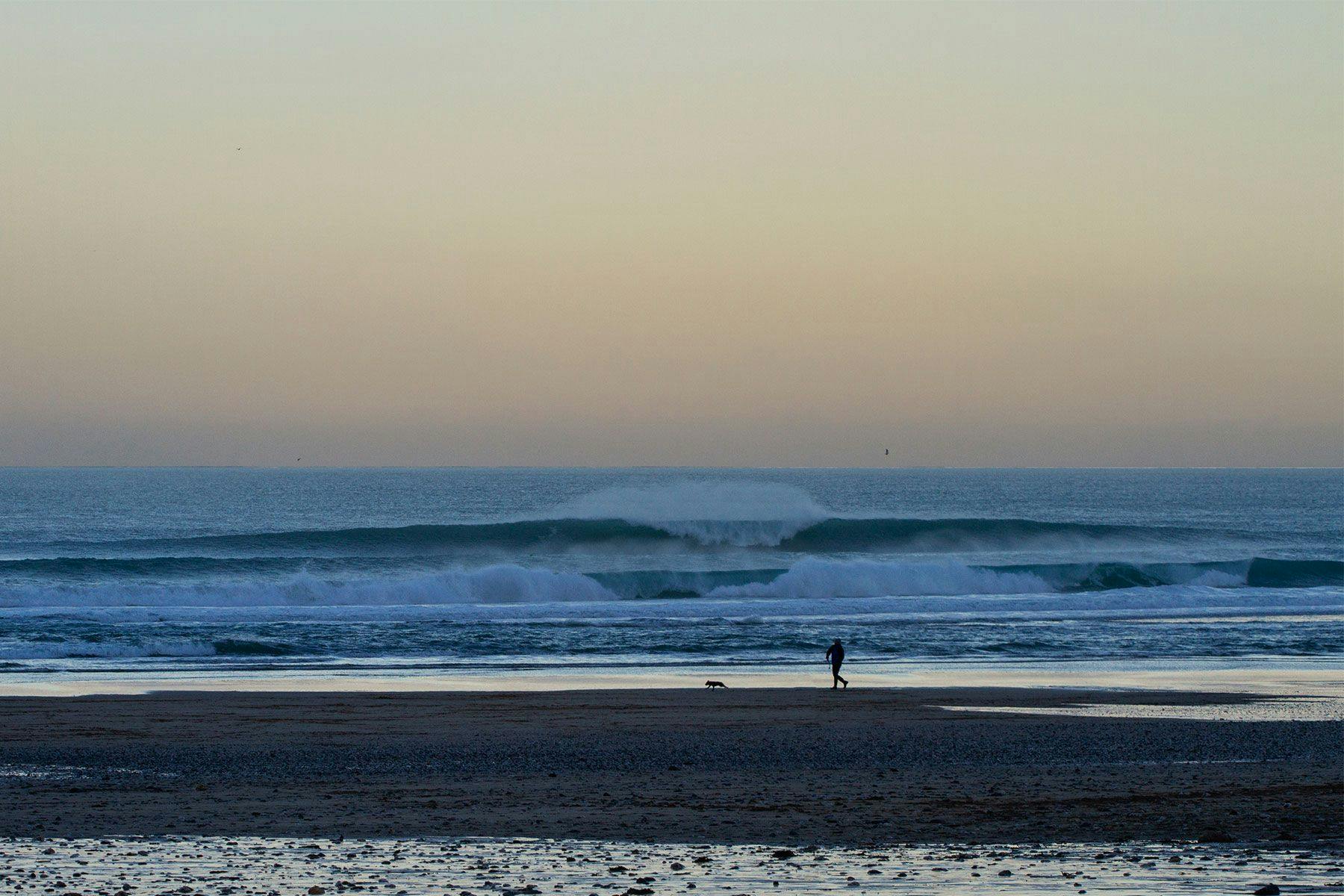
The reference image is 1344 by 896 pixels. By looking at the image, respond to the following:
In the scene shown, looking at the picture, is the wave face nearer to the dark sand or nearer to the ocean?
the ocean

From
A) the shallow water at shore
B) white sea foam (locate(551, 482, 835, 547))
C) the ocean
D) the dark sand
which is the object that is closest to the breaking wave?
the ocean

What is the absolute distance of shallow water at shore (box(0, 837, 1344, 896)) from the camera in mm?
6633

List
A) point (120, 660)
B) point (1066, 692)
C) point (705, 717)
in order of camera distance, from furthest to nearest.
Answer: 1. point (120, 660)
2. point (1066, 692)
3. point (705, 717)

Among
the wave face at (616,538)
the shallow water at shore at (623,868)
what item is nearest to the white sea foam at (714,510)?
the wave face at (616,538)

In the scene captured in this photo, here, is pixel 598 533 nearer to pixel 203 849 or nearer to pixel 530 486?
pixel 203 849

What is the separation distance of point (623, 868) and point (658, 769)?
407 cm

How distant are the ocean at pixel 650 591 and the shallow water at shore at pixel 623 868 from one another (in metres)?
12.9

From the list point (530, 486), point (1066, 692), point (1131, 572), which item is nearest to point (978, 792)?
point (1066, 692)

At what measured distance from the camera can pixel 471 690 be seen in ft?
58.5

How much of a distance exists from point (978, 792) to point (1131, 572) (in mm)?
34601

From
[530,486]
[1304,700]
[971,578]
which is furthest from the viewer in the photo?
[530,486]

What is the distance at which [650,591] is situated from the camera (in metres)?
39.0

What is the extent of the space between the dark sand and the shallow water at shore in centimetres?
39

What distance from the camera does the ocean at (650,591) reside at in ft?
76.6
